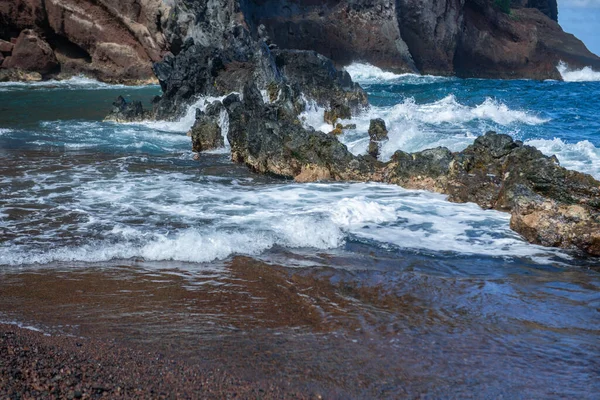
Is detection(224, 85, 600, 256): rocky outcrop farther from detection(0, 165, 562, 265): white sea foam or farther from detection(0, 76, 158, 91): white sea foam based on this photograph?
detection(0, 76, 158, 91): white sea foam

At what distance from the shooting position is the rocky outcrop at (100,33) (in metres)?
28.0

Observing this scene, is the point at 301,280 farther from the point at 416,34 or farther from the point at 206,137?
the point at 416,34

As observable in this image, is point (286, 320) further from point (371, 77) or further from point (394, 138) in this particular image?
point (371, 77)

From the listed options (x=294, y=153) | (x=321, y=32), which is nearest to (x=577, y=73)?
(x=321, y=32)

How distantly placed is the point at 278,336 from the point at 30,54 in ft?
91.3

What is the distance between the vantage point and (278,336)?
11.6 feet

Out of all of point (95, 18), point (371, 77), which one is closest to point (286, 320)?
point (95, 18)

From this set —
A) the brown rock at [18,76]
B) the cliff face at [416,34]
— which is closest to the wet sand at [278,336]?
the brown rock at [18,76]

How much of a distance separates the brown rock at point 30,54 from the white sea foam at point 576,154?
23.5 meters

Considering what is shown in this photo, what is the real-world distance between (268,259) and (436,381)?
2.30 m

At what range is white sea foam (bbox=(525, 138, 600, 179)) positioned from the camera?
943 cm

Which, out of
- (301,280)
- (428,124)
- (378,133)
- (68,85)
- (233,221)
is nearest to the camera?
(301,280)

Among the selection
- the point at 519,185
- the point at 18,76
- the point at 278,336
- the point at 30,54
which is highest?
the point at 30,54

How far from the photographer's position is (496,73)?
43.3m
